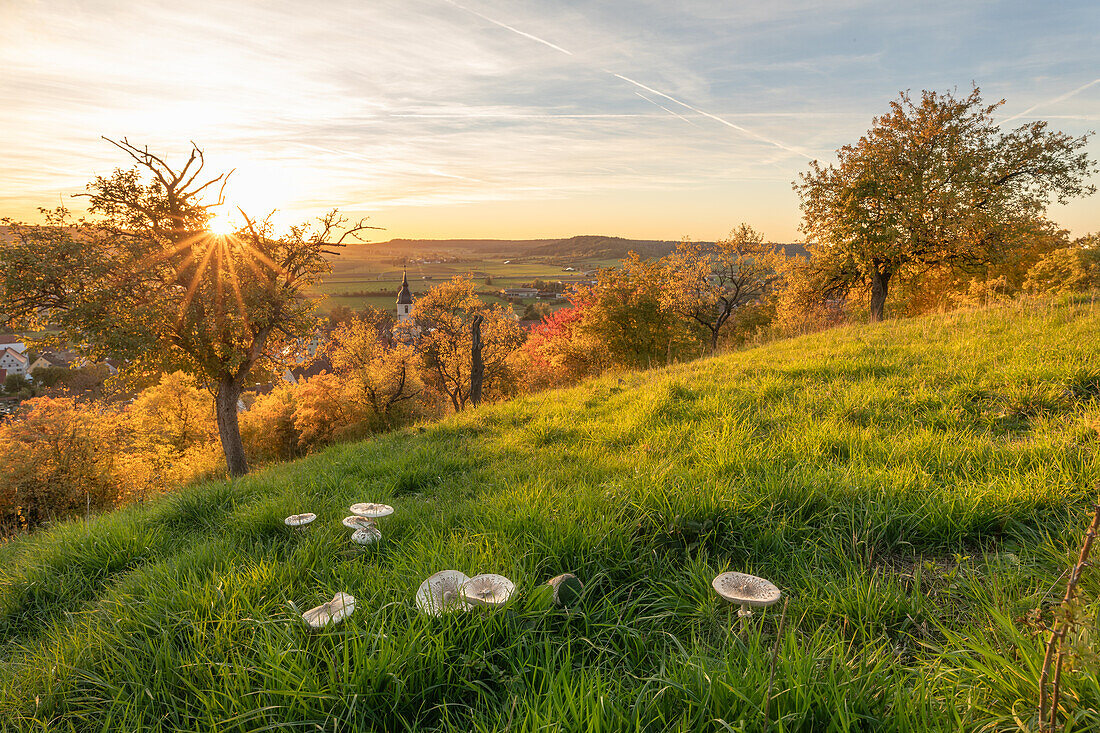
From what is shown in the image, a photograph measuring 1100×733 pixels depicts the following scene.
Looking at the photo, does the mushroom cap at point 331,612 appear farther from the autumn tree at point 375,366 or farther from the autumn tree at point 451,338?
the autumn tree at point 451,338

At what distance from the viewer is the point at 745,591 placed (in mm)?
2547

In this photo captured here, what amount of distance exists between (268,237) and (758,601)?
Result: 21.9 metres

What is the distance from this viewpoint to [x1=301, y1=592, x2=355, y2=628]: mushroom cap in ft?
8.56

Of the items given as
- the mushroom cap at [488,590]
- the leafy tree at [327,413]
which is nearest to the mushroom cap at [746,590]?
the mushroom cap at [488,590]

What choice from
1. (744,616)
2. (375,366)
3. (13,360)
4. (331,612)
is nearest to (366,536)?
(331,612)

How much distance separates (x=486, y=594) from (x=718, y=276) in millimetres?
45625

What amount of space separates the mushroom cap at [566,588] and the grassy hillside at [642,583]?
0.13m

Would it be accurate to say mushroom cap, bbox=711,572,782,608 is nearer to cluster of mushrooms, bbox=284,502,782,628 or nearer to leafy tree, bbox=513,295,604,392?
cluster of mushrooms, bbox=284,502,782,628

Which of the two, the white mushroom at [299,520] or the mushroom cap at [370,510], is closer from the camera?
the mushroom cap at [370,510]

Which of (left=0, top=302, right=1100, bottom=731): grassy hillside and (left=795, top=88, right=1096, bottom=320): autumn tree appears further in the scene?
(left=795, top=88, right=1096, bottom=320): autumn tree

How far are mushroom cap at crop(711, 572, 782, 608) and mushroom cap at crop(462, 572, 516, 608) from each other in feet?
3.84

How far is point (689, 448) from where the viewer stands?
529cm

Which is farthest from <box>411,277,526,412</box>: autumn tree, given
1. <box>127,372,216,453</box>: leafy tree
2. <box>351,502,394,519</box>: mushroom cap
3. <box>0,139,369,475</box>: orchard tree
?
<box>351,502,394,519</box>: mushroom cap

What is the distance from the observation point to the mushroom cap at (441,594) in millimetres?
2607
